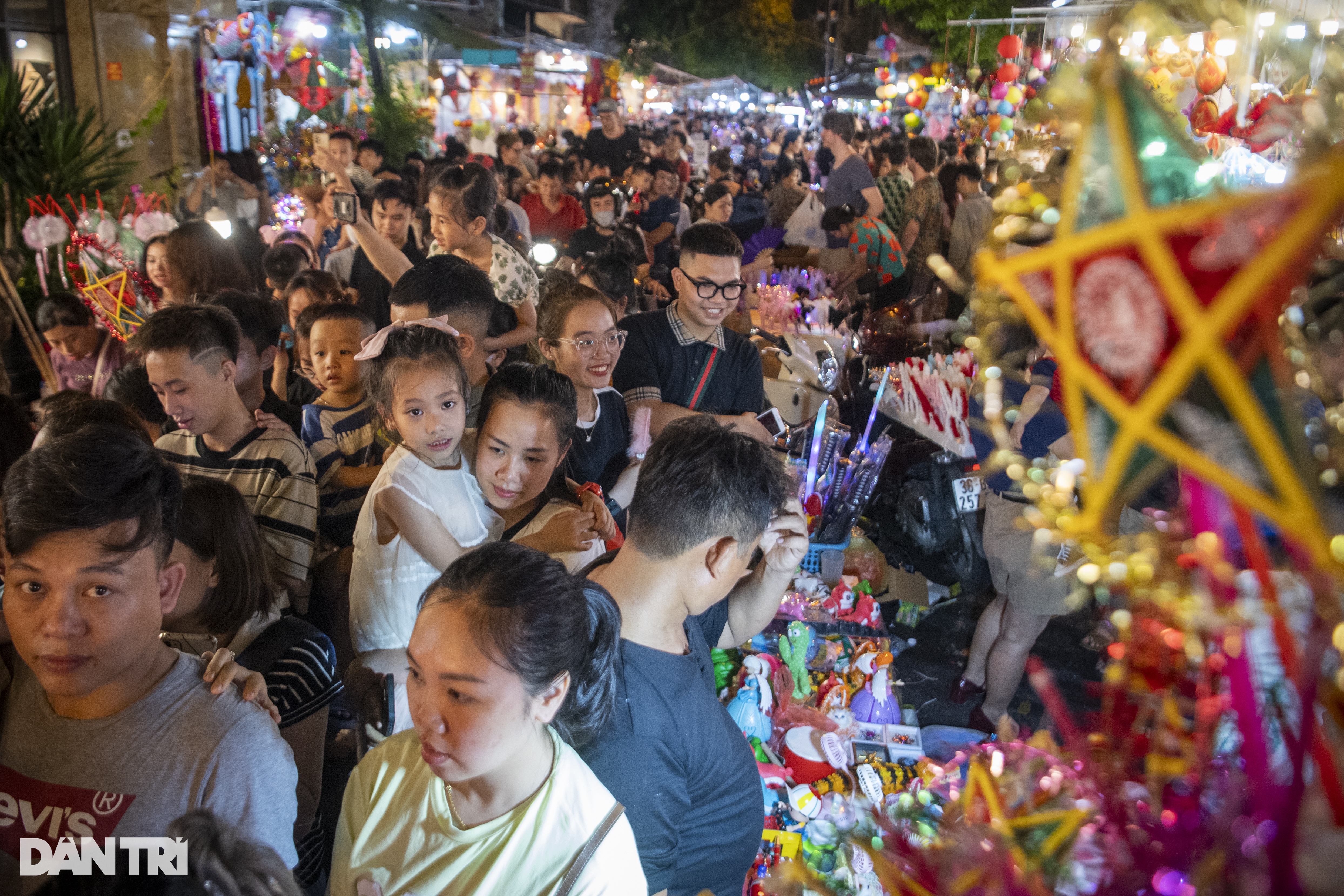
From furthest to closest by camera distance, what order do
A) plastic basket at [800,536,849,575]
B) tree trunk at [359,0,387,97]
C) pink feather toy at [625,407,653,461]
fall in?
1. tree trunk at [359,0,387,97]
2. plastic basket at [800,536,849,575]
3. pink feather toy at [625,407,653,461]

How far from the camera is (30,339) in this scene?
3.65m

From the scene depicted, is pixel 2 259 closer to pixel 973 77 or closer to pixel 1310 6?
pixel 1310 6

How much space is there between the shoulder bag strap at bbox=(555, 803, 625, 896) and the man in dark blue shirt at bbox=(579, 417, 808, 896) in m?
0.16

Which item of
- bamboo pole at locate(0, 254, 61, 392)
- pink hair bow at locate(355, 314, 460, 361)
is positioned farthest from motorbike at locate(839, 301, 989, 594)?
bamboo pole at locate(0, 254, 61, 392)

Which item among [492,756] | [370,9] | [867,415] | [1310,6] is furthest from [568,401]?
[370,9]

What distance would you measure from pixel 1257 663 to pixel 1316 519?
7.0 inches

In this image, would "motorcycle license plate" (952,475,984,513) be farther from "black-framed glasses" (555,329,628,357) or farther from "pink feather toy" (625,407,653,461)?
"black-framed glasses" (555,329,628,357)

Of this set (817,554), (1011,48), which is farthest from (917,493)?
(1011,48)

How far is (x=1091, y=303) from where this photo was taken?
583 millimetres

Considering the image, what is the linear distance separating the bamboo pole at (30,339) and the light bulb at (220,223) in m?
0.83

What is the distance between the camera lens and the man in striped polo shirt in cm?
231

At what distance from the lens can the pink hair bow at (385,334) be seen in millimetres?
2338

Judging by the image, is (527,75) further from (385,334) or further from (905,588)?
(385,334)
